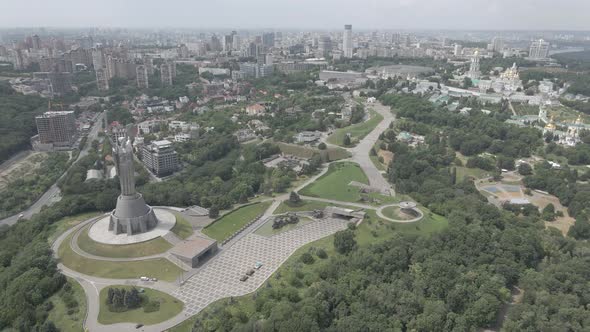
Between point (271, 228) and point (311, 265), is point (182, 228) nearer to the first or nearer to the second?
point (271, 228)

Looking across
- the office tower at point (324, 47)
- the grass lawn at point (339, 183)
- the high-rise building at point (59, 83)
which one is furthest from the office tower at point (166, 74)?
the office tower at point (324, 47)

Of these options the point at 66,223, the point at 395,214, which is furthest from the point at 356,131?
the point at 66,223

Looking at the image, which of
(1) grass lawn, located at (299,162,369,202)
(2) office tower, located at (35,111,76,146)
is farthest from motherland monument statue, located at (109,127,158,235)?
(2) office tower, located at (35,111,76,146)

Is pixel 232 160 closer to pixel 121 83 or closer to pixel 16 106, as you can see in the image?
pixel 16 106

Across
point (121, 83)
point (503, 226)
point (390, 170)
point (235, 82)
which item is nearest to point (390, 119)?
point (390, 170)

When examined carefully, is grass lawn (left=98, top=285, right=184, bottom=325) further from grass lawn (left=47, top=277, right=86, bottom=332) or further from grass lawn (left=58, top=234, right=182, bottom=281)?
grass lawn (left=58, top=234, right=182, bottom=281)
